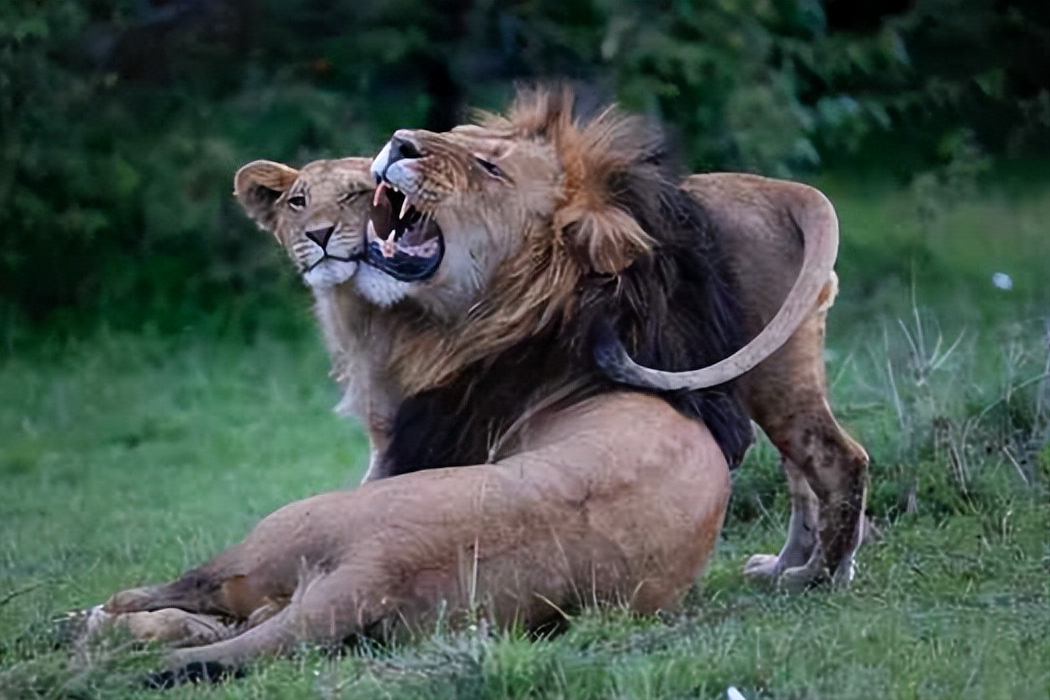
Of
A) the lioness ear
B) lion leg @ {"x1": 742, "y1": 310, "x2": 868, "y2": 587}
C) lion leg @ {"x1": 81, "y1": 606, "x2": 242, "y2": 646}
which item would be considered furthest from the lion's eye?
lion leg @ {"x1": 81, "y1": 606, "x2": 242, "y2": 646}

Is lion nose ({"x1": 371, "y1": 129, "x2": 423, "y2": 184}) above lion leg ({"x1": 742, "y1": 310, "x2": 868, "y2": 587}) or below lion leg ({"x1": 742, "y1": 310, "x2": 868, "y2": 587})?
above

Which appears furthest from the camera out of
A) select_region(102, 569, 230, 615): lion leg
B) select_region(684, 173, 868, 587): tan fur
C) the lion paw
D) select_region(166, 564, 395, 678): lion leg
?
the lion paw

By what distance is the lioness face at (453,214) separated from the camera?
4578 mm

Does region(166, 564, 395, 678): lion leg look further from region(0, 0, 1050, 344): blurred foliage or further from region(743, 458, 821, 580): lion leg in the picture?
region(0, 0, 1050, 344): blurred foliage

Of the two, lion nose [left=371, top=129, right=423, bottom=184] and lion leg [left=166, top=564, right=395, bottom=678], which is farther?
lion nose [left=371, top=129, right=423, bottom=184]

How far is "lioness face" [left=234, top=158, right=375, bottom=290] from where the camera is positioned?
15.5ft

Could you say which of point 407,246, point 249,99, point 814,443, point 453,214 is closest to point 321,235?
point 407,246

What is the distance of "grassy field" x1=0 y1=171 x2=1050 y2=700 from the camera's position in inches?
151

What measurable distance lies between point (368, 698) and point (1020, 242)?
23.3ft

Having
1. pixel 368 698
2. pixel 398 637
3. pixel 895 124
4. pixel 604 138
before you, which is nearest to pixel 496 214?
pixel 604 138

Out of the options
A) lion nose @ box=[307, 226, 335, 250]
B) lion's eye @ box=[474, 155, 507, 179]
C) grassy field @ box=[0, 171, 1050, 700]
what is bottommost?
grassy field @ box=[0, 171, 1050, 700]

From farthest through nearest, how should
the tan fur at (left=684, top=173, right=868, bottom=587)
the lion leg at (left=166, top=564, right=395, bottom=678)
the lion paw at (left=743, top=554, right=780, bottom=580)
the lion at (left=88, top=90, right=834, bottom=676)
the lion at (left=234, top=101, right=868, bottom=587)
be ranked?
the lion paw at (left=743, top=554, right=780, bottom=580) < the tan fur at (left=684, top=173, right=868, bottom=587) < the lion at (left=234, top=101, right=868, bottom=587) < the lion at (left=88, top=90, right=834, bottom=676) < the lion leg at (left=166, top=564, right=395, bottom=678)

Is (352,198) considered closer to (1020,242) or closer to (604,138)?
(604,138)

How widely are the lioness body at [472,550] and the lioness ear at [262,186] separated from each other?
36.1 inches
